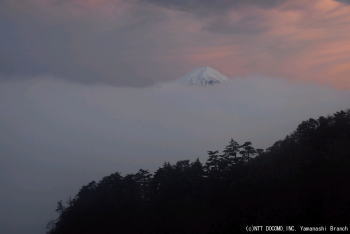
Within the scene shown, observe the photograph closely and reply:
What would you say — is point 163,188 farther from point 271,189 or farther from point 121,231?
point 271,189

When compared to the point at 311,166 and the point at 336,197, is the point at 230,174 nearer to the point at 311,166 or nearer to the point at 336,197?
the point at 311,166

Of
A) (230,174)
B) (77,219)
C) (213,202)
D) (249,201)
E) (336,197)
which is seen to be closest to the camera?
(336,197)

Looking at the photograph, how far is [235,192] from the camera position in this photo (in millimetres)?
44375

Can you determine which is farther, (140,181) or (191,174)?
(140,181)

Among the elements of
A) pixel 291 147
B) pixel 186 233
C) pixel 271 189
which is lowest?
pixel 186 233

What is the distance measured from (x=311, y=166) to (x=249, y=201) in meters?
5.63

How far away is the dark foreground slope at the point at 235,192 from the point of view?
1431 inches

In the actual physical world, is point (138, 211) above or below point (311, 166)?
below

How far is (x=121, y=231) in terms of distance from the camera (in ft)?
155

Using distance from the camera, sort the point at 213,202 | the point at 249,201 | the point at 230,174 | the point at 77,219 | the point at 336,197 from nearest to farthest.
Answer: the point at 336,197, the point at 249,201, the point at 213,202, the point at 230,174, the point at 77,219

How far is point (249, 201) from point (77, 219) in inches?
814

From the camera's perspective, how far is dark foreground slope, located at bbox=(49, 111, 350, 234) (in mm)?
36344

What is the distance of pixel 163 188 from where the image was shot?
167 feet

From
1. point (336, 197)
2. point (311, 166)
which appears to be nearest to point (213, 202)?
point (311, 166)
